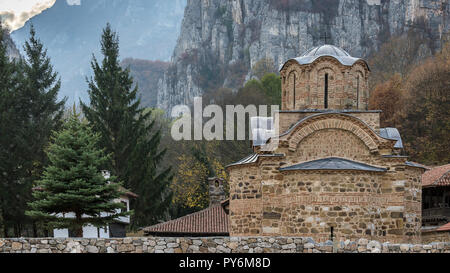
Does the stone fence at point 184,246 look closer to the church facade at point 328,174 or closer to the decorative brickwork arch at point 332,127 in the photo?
the church facade at point 328,174

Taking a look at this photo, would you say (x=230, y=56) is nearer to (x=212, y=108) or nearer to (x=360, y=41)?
(x=360, y=41)

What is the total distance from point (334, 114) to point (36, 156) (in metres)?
16.7

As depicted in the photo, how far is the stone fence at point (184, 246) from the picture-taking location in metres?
11.9

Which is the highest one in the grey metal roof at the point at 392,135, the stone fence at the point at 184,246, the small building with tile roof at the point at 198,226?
the grey metal roof at the point at 392,135

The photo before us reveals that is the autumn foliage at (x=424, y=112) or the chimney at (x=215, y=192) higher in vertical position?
the autumn foliage at (x=424, y=112)

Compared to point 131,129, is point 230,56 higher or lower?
higher

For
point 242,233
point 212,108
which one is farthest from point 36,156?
point 212,108

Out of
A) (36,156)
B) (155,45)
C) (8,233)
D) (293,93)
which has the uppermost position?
(155,45)

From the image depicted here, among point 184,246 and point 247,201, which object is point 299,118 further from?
point 184,246

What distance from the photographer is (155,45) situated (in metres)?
148

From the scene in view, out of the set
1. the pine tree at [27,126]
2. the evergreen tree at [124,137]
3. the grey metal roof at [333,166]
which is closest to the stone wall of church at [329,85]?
the grey metal roof at [333,166]

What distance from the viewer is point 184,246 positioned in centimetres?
1197

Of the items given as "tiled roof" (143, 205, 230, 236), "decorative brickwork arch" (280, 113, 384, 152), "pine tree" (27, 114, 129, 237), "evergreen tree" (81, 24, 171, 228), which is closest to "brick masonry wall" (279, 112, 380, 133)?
"decorative brickwork arch" (280, 113, 384, 152)

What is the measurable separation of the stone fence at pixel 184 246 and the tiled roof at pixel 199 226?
33.7 feet
